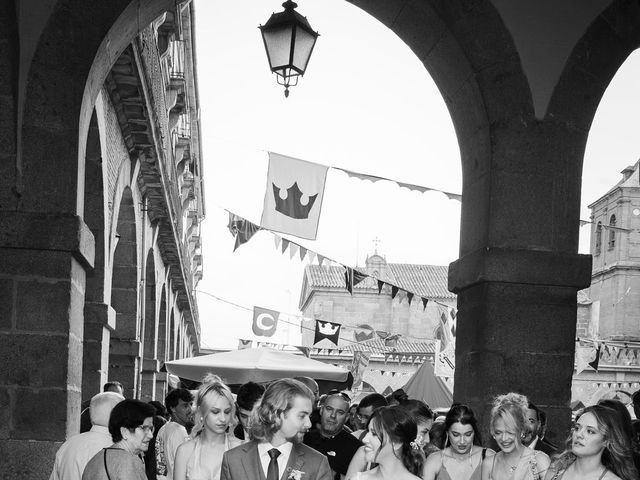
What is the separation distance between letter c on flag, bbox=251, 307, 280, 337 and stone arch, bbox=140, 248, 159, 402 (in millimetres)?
15442

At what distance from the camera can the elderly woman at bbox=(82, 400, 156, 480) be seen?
18.1 ft

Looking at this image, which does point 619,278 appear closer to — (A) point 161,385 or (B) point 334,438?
(A) point 161,385

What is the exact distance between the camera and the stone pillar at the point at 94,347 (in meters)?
12.8

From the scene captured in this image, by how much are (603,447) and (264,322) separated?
34.3 metres

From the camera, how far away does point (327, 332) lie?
3425 cm

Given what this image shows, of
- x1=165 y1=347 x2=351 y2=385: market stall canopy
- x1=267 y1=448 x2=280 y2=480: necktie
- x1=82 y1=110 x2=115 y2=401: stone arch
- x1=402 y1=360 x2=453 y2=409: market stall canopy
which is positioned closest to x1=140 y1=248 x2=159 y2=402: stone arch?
x1=402 y1=360 x2=453 y2=409: market stall canopy

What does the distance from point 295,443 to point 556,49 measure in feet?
13.2

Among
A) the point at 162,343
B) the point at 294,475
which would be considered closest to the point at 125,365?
the point at 162,343

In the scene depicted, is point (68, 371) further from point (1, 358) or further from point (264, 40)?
point (264, 40)

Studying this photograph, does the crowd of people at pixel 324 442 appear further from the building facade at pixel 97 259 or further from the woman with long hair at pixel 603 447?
the building facade at pixel 97 259

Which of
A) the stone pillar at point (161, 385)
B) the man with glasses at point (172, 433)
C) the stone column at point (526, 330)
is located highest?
the stone column at point (526, 330)

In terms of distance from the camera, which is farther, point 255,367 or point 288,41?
point 255,367

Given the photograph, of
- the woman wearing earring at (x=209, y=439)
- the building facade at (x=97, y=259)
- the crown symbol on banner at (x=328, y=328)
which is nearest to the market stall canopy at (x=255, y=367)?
the building facade at (x=97, y=259)

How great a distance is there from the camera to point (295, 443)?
204 inches
